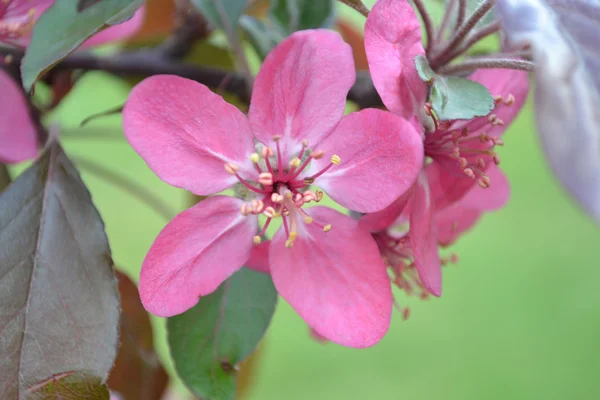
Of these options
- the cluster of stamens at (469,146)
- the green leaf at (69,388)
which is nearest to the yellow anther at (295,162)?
the cluster of stamens at (469,146)

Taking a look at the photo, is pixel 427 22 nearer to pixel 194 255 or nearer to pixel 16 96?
pixel 194 255

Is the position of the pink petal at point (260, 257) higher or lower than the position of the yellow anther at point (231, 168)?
lower

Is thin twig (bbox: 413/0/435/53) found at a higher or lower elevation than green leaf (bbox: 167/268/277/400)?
higher

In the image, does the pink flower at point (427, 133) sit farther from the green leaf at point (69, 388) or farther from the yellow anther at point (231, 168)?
the green leaf at point (69, 388)

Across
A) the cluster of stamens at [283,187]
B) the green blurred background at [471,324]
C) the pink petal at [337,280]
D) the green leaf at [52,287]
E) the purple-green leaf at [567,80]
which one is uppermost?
the purple-green leaf at [567,80]

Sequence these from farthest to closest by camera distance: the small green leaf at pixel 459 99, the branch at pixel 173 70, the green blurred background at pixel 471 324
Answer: the green blurred background at pixel 471 324 → the branch at pixel 173 70 → the small green leaf at pixel 459 99

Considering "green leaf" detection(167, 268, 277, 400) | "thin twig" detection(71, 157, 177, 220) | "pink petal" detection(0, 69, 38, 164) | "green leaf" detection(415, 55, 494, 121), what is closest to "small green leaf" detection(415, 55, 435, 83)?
"green leaf" detection(415, 55, 494, 121)

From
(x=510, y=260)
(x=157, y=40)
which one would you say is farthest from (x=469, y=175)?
(x=510, y=260)

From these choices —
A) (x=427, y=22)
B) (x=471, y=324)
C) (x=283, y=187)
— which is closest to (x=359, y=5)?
(x=427, y=22)

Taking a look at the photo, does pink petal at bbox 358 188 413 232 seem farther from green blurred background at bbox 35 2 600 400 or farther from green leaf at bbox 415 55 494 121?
green blurred background at bbox 35 2 600 400
